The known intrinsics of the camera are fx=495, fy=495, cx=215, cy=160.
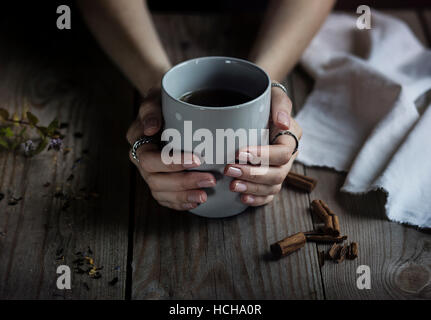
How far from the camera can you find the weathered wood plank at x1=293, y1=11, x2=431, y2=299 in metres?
0.78

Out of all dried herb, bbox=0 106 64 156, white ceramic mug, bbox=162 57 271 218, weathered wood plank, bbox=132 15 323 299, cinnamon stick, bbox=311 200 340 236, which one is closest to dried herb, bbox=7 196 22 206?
dried herb, bbox=0 106 64 156

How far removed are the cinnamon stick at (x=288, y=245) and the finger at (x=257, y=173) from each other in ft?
0.33

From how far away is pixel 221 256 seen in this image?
83 centimetres

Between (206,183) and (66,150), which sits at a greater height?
(66,150)

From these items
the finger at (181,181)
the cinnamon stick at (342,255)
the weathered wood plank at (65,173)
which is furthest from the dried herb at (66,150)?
the cinnamon stick at (342,255)

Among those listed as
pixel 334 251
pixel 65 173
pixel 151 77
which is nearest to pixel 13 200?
pixel 65 173

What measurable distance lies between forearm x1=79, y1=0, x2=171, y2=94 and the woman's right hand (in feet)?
0.66

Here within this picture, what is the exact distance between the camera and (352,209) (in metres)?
0.92

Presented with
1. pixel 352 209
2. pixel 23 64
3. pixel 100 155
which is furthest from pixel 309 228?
pixel 23 64

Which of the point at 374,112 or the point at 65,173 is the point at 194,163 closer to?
the point at 65,173

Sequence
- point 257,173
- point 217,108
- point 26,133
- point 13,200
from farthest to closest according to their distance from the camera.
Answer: point 26,133, point 13,200, point 257,173, point 217,108

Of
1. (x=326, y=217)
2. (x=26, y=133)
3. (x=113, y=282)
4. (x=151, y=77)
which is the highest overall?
(x=151, y=77)

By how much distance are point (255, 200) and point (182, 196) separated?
13cm

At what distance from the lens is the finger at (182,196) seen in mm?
821
